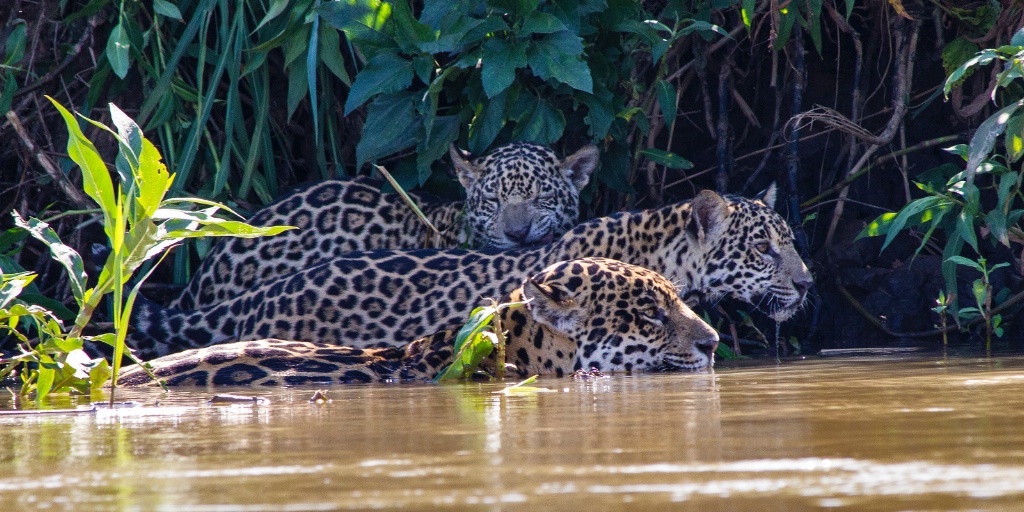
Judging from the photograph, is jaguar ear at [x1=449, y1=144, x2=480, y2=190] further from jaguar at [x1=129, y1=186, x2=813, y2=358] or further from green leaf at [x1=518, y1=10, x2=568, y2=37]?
green leaf at [x1=518, y1=10, x2=568, y2=37]

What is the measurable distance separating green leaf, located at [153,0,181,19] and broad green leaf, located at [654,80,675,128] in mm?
2563

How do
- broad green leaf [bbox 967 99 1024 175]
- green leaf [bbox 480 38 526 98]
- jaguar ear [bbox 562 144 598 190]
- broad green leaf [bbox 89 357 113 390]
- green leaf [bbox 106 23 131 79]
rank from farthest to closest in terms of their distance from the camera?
1. jaguar ear [bbox 562 144 598 190]
2. green leaf [bbox 106 23 131 79]
3. green leaf [bbox 480 38 526 98]
4. broad green leaf [bbox 967 99 1024 175]
5. broad green leaf [bbox 89 357 113 390]

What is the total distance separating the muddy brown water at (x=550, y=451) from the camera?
7.00 feet

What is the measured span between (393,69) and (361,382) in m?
2.06

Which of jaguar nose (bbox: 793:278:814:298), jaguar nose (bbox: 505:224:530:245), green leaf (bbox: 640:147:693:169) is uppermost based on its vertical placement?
green leaf (bbox: 640:147:693:169)

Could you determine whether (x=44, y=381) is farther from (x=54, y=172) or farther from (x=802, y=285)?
(x=802, y=285)

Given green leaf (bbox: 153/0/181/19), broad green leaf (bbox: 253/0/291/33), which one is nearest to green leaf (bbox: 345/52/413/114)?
broad green leaf (bbox: 253/0/291/33)

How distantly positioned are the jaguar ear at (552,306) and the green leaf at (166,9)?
2.53 metres

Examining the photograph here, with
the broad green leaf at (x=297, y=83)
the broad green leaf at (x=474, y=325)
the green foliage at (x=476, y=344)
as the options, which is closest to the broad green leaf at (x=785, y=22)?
the broad green leaf at (x=297, y=83)

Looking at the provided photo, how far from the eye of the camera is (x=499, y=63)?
6.48 metres

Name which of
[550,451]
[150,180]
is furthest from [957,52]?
[550,451]

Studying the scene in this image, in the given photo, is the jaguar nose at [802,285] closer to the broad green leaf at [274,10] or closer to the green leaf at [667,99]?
the green leaf at [667,99]

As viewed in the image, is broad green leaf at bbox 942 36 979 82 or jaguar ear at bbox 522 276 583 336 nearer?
jaguar ear at bbox 522 276 583 336

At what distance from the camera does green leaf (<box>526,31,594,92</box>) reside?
642cm
